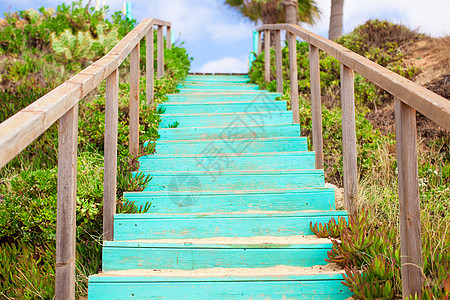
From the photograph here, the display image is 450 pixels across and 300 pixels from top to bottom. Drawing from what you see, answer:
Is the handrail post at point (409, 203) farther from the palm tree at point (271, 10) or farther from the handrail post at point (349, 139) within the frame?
the palm tree at point (271, 10)

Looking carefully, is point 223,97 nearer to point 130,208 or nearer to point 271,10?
point 130,208

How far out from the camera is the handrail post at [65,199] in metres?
2.15

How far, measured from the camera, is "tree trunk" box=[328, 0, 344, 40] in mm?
10234

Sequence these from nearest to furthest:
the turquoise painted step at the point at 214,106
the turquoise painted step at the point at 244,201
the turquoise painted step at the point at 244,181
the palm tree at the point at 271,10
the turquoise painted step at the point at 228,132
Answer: the turquoise painted step at the point at 244,201 < the turquoise painted step at the point at 244,181 < the turquoise painted step at the point at 228,132 < the turquoise painted step at the point at 214,106 < the palm tree at the point at 271,10

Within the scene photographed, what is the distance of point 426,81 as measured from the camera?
20.6 feet

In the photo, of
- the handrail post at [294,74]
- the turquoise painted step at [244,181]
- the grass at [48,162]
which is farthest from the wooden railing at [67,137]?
the handrail post at [294,74]

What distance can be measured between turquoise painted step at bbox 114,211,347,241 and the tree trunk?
27.0ft

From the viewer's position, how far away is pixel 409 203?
2.03m

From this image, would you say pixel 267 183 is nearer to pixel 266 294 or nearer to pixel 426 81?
pixel 266 294

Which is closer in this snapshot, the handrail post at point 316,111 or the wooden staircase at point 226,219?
the wooden staircase at point 226,219

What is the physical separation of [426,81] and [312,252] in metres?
4.81

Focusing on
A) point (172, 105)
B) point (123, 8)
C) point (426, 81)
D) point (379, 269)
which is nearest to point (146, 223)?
point (379, 269)

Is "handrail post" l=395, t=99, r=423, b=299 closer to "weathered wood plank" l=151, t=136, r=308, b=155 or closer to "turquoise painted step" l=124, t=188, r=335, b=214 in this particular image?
"turquoise painted step" l=124, t=188, r=335, b=214

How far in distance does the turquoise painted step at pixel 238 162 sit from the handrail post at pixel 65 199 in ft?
5.24
